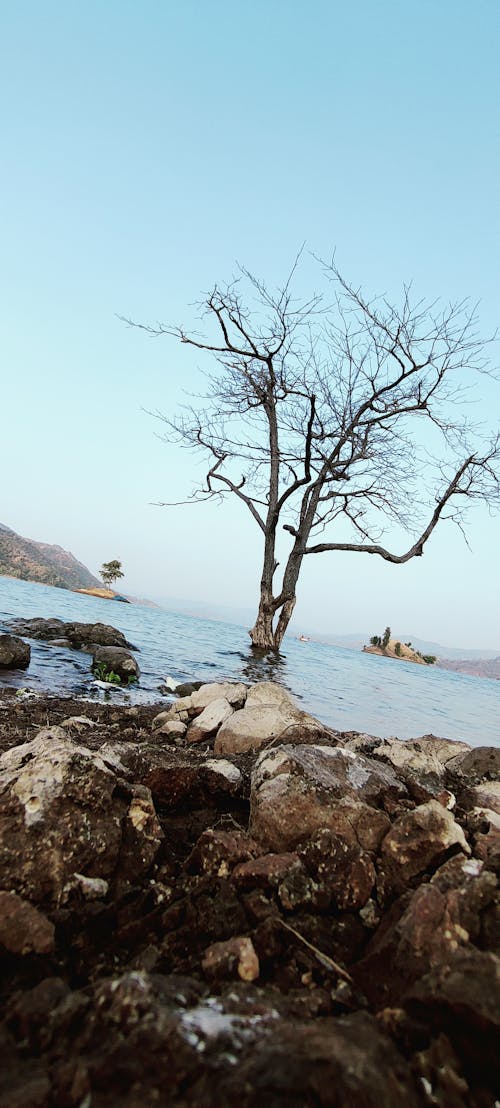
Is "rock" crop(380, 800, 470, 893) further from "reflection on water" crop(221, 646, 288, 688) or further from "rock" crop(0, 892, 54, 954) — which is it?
"reflection on water" crop(221, 646, 288, 688)

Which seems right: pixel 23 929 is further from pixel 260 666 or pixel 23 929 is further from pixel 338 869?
pixel 260 666

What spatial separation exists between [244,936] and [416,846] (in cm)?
71

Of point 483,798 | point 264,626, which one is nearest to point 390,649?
point 264,626

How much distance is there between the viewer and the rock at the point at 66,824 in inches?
61.1

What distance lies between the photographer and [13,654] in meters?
6.68

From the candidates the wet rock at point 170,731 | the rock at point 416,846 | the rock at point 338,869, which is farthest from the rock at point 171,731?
the rock at point 416,846

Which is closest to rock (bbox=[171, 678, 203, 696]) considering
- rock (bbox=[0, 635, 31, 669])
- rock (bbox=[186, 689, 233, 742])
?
rock (bbox=[0, 635, 31, 669])

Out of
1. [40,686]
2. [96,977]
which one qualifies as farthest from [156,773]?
[40,686]

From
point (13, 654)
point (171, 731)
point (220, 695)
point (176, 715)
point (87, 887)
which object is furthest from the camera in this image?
point (13, 654)

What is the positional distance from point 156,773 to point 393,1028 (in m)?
1.48

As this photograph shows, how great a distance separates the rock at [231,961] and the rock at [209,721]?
2819mm

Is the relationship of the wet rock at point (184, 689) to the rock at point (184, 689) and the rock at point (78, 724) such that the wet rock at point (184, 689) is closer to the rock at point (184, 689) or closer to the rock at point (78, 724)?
the rock at point (184, 689)

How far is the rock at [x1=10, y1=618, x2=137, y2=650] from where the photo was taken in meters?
10.3

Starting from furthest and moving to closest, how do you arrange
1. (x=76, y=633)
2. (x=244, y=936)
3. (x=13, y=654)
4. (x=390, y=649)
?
1. (x=390, y=649)
2. (x=76, y=633)
3. (x=13, y=654)
4. (x=244, y=936)
